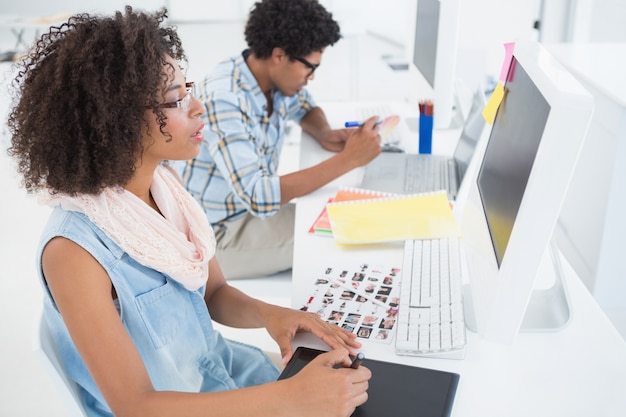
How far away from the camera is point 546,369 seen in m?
1.02

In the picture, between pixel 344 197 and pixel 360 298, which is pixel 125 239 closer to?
pixel 360 298

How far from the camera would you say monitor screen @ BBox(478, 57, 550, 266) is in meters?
0.90

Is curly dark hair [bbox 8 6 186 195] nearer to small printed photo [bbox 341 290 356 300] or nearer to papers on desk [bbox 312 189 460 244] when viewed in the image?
small printed photo [bbox 341 290 356 300]

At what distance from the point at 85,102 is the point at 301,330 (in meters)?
0.51

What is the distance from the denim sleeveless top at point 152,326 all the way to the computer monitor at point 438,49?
105 cm

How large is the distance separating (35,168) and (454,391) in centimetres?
72

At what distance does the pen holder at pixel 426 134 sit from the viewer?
77.0 inches

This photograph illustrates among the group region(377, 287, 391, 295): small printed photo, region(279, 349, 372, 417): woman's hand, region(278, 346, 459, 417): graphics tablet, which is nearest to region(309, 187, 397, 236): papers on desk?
region(377, 287, 391, 295): small printed photo

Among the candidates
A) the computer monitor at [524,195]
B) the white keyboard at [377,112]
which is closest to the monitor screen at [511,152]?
the computer monitor at [524,195]

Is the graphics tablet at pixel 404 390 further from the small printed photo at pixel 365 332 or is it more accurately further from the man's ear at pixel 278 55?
the man's ear at pixel 278 55

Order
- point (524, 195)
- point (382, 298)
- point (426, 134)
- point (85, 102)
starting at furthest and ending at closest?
point (426, 134)
point (382, 298)
point (85, 102)
point (524, 195)

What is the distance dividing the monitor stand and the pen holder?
80cm

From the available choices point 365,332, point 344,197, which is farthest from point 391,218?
point 365,332

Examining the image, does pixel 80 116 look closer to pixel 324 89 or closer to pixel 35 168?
pixel 35 168
